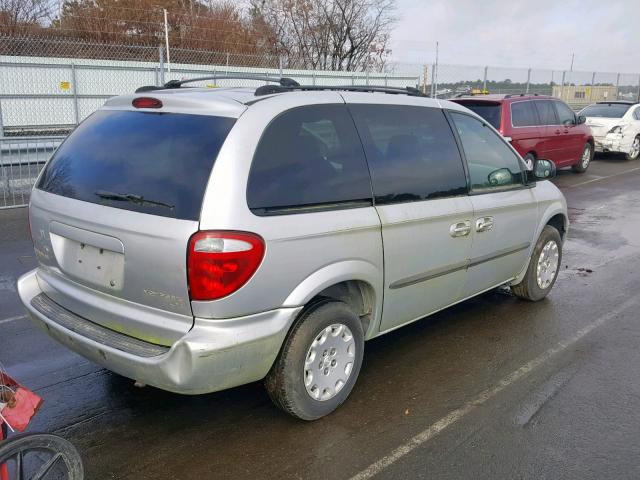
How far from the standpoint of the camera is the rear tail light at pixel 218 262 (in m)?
2.73

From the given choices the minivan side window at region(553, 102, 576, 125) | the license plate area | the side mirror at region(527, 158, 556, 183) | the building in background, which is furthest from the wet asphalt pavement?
the building in background

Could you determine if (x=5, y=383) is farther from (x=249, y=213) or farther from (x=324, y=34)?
(x=324, y=34)

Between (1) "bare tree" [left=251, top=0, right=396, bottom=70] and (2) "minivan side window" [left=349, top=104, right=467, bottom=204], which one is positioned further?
(1) "bare tree" [left=251, top=0, right=396, bottom=70]

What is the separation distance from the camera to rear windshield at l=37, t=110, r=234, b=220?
2.87 metres

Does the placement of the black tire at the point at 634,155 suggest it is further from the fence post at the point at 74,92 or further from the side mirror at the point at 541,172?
the fence post at the point at 74,92

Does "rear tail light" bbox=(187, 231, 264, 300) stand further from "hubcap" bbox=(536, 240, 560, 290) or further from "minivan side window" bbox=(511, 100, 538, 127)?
"minivan side window" bbox=(511, 100, 538, 127)

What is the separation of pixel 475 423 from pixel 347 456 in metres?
0.83

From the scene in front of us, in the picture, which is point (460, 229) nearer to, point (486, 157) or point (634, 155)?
point (486, 157)

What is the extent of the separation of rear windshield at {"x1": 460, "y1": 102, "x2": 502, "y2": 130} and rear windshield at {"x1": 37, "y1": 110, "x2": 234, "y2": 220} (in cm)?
870

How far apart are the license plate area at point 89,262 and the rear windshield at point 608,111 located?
1641 centimetres

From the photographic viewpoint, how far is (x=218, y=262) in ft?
8.98

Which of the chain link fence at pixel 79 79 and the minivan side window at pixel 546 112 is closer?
the chain link fence at pixel 79 79

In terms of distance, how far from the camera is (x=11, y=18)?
1891 cm

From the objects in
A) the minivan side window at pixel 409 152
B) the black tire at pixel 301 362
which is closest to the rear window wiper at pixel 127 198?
the black tire at pixel 301 362
